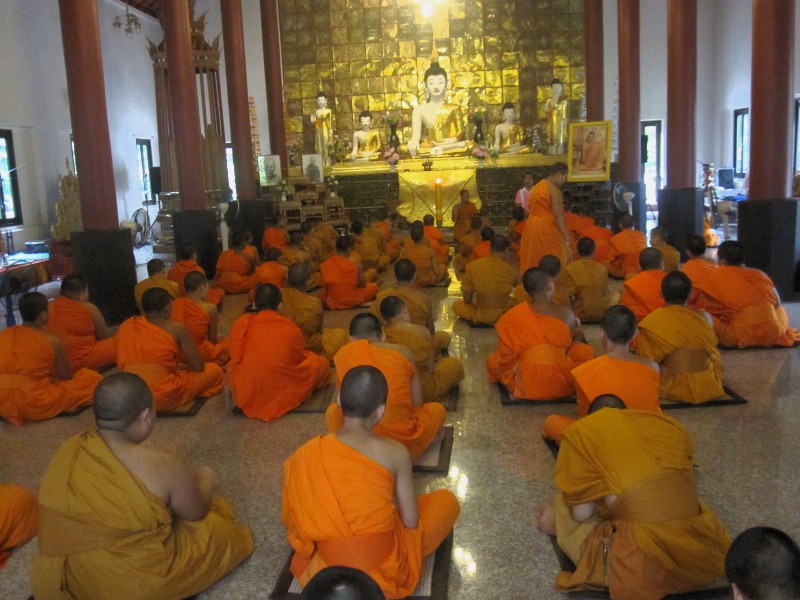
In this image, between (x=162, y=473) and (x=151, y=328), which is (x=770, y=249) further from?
(x=162, y=473)

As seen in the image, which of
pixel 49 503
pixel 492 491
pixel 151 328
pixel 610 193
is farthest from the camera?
pixel 610 193

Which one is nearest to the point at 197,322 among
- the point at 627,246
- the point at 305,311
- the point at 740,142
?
the point at 305,311

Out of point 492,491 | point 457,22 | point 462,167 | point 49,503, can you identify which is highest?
point 457,22

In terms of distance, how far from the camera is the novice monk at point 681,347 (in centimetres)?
480

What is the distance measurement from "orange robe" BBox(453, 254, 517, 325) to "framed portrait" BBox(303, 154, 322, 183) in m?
7.70

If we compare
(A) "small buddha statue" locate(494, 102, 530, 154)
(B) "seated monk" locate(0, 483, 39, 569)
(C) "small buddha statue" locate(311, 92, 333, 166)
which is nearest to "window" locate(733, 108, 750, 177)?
(A) "small buddha statue" locate(494, 102, 530, 154)

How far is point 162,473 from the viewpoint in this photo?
2.85 m

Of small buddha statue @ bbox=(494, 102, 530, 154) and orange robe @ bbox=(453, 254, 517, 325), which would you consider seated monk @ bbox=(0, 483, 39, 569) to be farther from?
small buddha statue @ bbox=(494, 102, 530, 154)

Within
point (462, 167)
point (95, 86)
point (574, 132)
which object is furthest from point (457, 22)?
point (95, 86)

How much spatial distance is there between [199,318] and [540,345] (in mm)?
2776

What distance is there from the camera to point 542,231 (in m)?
8.05

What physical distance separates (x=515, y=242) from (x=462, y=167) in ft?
17.2

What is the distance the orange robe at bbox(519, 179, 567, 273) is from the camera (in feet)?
26.3

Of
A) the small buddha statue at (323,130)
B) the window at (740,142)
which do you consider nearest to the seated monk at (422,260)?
the small buddha statue at (323,130)
